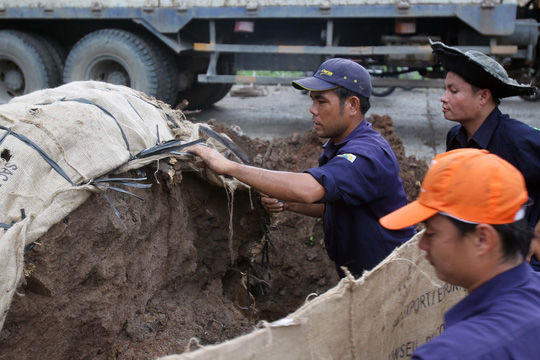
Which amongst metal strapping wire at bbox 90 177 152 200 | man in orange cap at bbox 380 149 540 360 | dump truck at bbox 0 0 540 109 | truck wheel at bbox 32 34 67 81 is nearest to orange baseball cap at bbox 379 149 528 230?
man in orange cap at bbox 380 149 540 360

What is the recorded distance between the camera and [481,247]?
1447 millimetres

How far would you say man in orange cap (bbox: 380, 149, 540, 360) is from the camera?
4.29 ft

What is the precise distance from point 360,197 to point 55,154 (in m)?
1.42

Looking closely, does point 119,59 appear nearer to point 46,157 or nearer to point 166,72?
point 166,72

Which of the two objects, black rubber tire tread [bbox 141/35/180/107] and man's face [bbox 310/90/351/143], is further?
black rubber tire tread [bbox 141/35/180/107]

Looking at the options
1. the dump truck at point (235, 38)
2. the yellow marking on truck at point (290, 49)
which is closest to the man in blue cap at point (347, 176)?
the dump truck at point (235, 38)

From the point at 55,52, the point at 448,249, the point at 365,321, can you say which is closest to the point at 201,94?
the point at 55,52

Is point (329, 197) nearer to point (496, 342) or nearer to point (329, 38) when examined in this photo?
point (496, 342)

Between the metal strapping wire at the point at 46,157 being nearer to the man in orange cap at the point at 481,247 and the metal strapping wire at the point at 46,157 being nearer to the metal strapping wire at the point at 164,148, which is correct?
the metal strapping wire at the point at 164,148

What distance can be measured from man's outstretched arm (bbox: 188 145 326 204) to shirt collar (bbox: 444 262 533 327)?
43.3 inches

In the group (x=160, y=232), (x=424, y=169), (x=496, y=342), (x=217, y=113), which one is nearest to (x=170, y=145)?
(x=160, y=232)

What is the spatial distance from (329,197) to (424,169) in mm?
3171

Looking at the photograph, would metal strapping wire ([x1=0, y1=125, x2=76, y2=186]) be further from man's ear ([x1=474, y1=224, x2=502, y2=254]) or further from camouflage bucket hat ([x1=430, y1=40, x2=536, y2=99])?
camouflage bucket hat ([x1=430, y1=40, x2=536, y2=99])

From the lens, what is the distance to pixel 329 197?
8.32 ft
